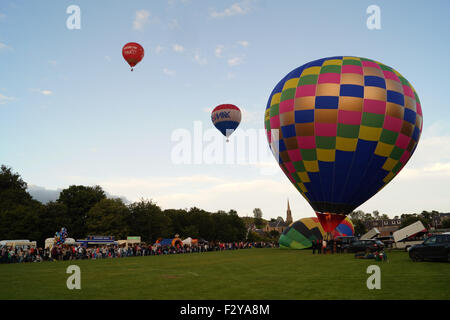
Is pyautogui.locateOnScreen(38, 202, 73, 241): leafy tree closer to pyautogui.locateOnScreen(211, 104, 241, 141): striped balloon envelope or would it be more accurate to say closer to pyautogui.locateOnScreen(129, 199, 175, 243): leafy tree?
pyautogui.locateOnScreen(129, 199, 175, 243): leafy tree

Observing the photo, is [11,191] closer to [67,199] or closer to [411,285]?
[67,199]

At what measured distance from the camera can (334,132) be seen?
Answer: 27.5 metres

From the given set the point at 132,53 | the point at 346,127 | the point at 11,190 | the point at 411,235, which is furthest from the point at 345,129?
the point at 11,190

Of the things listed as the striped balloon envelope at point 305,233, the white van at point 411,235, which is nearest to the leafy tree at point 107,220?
the striped balloon envelope at point 305,233

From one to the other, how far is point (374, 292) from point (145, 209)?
2730 inches

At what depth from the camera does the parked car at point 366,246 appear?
2966 centimetres

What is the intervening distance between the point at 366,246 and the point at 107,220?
49353 millimetres

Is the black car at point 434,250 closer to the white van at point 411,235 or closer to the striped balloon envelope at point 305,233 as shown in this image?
the white van at point 411,235

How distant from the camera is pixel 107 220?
67.9 meters

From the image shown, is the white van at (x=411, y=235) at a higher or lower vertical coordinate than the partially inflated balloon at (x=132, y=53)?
lower

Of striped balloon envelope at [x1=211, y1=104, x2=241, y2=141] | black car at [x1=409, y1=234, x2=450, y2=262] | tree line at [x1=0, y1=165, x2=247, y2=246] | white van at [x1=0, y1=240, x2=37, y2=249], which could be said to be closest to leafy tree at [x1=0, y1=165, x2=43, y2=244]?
tree line at [x1=0, y1=165, x2=247, y2=246]

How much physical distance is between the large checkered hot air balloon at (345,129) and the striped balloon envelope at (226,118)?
56.8ft

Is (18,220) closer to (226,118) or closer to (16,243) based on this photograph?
(16,243)

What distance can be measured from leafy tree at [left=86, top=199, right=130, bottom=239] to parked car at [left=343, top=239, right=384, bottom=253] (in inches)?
1854
